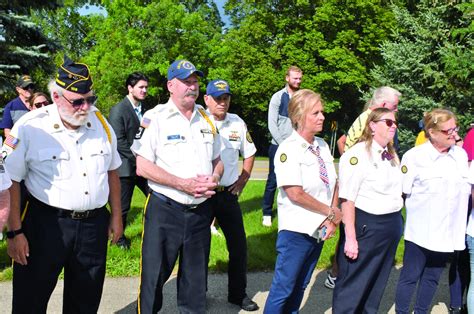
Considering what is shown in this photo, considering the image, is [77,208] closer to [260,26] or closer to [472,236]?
[472,236]

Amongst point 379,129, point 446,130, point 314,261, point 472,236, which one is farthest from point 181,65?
point 472,236

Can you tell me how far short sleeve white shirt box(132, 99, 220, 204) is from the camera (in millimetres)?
3652

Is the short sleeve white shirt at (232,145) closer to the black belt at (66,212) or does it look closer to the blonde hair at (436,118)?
the black belt at (66,212)

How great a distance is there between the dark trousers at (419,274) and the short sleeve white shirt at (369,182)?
67 cm

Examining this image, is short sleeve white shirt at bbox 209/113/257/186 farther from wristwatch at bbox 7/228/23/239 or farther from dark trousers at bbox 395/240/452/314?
wristwatch at bbox 7/228/23/239

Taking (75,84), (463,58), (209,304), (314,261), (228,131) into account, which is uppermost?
(463,58)

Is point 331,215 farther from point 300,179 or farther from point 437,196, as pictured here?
Answer: point 437,196

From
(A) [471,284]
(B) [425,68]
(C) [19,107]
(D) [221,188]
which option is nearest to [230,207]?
(D) [221,188]

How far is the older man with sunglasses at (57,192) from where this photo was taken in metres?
3.13

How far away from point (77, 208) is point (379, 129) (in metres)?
2.36

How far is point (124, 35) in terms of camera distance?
111 ft

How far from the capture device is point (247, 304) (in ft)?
15.4

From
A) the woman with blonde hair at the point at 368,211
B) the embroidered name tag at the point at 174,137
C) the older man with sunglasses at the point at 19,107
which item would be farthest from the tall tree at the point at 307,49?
the embroidered name tag at the point at 174,137

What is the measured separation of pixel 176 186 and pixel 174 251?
1.80ft
